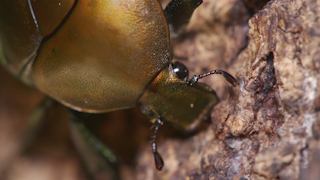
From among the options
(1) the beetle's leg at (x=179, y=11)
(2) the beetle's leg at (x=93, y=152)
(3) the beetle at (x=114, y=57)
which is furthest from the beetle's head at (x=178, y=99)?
(2) the beetle's leg at (x=93, y=152)

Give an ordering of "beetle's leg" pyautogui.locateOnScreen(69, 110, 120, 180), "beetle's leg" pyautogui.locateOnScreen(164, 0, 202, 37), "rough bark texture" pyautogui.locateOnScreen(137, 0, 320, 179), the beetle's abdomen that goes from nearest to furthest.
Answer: "rough bark texture" pyautogui.locateOnScreen(137, 0, 320, 179) < the beetle's abdomen < "beetle's leg" pyautogui.locateOnScreen(164, 0, 202, 37) < "beetle's leg" pyautogui.locateOnScreen(69, 110, 120, 180)

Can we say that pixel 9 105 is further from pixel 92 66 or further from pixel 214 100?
pixel 214 100

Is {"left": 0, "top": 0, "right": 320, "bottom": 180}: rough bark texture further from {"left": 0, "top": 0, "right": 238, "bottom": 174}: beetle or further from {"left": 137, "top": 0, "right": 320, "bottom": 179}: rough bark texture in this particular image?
{"left": 0, "top": 0, "right": 238, "bottom": 174}: beetle

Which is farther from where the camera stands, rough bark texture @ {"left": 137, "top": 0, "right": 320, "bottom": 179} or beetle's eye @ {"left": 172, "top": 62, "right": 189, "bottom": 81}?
beetle's eye @ {"left": 172, "top": 62, "right": 189, "bottom": 81}

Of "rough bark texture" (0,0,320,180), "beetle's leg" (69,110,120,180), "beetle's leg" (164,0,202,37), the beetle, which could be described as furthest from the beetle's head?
"beetle's leg" (69,110,120,180)

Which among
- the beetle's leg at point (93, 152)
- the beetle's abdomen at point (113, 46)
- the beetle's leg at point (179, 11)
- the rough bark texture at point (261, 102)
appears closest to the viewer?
the rough bark texture at point (261, 102)

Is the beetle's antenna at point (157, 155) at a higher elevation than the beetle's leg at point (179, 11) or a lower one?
lower

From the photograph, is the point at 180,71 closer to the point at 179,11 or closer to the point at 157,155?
the point at 179,11

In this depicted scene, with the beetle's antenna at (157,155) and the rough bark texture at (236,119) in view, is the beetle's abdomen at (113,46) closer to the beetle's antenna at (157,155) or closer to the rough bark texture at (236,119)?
the beetle's antenna at (157,155)

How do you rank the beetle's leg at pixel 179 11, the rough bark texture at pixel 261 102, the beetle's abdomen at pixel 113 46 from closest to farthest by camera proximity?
1. the rough bark texture at pixel 261 102
2. the beetle's abdomen at pixel 113 46
3. the beetle's leg at pixel 179 11
